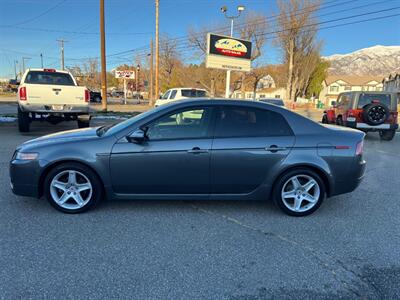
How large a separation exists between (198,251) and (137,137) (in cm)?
150

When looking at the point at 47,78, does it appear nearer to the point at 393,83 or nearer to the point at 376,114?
the point at 376,114

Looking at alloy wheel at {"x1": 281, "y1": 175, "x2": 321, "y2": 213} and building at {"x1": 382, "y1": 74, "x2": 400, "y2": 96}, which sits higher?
building at {"x1": 382, "y1": 74, "x2": 400, "y2": 96}

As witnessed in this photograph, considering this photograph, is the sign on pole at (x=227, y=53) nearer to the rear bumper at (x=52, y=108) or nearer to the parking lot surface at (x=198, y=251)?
the rear bumper at (x=52, y=108)

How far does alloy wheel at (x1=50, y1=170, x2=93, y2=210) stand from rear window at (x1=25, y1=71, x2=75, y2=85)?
7.21 m

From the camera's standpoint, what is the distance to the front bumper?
373cm

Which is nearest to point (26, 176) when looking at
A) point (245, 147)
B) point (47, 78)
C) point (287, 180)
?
point (245, 147)

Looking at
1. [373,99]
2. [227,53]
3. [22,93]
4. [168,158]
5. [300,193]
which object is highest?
[227,53]

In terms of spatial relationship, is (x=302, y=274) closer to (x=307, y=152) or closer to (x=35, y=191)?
(x=307, y=152)

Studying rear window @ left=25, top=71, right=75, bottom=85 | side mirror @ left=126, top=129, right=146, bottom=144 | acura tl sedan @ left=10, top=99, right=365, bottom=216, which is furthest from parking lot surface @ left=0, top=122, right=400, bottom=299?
rear window @ left=25, top=71, right=75, bottom=85

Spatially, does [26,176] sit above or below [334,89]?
below

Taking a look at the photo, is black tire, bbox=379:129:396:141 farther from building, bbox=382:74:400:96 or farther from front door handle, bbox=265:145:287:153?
building, bbox=382:74:400:96

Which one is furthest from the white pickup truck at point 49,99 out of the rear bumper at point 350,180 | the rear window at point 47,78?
the rear bumper at point 350,180

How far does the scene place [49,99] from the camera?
30.0ft

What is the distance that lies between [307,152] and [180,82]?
58808mm
